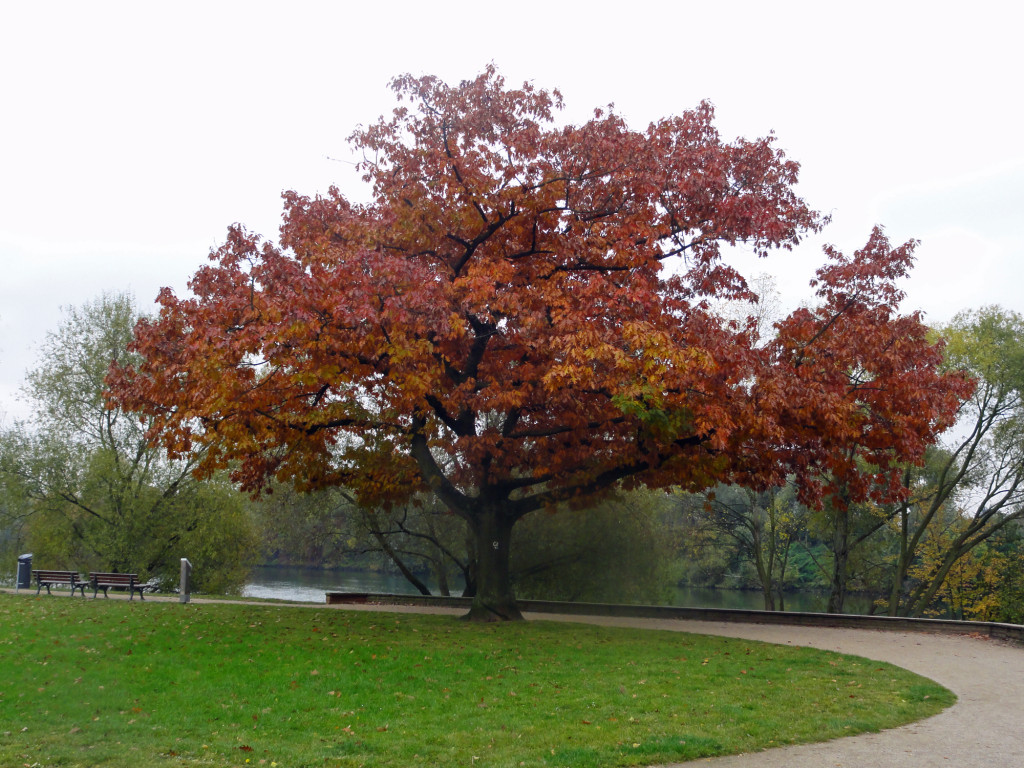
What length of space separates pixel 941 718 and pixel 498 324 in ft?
32.7

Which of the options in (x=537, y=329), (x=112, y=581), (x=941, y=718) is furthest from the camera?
(x=112, y=581)

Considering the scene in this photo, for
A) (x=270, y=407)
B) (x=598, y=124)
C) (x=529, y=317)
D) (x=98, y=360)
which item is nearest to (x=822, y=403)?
(x=529, y=317)

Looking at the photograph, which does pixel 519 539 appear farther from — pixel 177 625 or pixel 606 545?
pixel 177 625

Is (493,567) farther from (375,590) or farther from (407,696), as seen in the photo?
(375,590)

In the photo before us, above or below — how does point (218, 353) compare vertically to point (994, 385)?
below

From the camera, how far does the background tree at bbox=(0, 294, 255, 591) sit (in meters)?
28.5

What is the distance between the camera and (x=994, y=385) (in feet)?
84.1

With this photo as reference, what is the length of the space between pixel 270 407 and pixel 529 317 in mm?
4695

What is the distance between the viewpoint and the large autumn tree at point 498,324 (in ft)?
38.2

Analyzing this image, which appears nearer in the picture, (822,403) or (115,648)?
(115,648)

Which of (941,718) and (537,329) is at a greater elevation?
(537,329)

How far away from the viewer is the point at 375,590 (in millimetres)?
38656

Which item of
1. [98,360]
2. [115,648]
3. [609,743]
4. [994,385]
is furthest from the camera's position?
[98,360]

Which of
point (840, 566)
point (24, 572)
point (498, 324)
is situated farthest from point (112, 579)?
point (840, 566)
